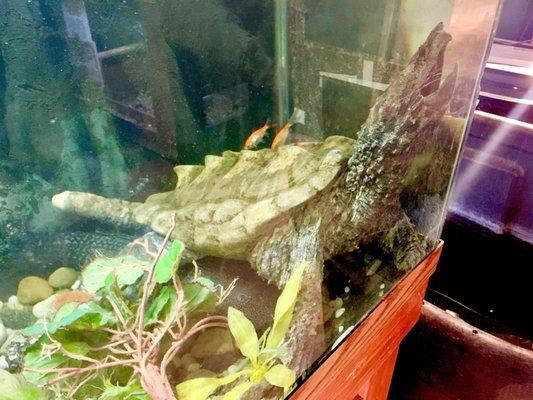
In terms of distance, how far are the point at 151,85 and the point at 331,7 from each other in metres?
0.70

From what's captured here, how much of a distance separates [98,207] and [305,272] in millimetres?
665

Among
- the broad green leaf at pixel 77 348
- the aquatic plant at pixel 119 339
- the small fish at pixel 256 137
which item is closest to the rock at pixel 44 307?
the aquatic plant at pixel 119 339

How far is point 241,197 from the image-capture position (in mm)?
1267

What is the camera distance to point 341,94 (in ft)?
4.34

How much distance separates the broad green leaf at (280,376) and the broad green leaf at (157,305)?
0.91 ft

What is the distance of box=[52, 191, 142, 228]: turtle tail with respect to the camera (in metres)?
1.15

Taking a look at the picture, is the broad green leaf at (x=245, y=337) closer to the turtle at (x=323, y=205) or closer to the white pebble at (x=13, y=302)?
the turtle at (x=323, y=205)

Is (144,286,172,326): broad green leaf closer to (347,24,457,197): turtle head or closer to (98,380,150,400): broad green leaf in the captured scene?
(98,380,150,400): broad green leaf

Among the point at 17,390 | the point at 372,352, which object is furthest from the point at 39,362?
the point at 372,352

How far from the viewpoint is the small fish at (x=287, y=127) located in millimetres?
1527

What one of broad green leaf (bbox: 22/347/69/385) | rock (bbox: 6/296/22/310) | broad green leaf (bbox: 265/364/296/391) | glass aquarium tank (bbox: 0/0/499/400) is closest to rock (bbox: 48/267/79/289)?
glass aquarium tank (bbox: 0/0/499/400)

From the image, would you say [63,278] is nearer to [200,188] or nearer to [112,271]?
[112,271]

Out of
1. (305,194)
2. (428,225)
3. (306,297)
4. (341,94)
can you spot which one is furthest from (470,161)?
(306,297)

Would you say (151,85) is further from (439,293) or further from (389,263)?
(439,293)
